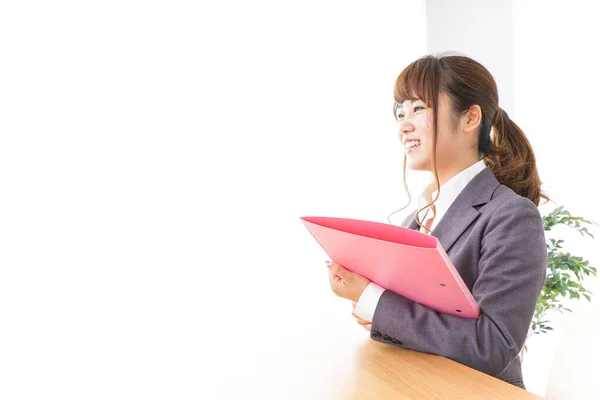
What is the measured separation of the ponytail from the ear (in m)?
0.05

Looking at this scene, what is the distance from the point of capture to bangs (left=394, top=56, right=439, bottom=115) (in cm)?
124

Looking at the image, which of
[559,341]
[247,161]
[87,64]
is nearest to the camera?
[87,64]

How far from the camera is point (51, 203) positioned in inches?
90.3

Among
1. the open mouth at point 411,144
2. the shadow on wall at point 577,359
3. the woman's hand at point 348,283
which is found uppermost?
the open mouth at point 411,144

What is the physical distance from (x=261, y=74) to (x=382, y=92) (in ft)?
2.63

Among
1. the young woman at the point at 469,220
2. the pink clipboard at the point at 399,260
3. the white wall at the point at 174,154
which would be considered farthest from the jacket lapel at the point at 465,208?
the white wall at the point at 174,154

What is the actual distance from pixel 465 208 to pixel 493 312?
0.92ft

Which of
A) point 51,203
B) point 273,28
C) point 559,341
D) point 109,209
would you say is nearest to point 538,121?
point 559,341

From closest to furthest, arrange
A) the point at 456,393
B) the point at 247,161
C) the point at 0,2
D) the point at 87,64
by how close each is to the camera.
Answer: the point at 456,393 < the point at 0,2 < the point at 87,64 < the point at 247,161

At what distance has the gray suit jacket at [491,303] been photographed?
0.92 meters

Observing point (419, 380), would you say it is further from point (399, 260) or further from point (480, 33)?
point (480, 33)

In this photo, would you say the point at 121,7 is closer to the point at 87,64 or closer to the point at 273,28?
the point at 87,64

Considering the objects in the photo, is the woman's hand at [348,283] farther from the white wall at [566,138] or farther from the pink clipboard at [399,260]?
the white wall at [566,138]

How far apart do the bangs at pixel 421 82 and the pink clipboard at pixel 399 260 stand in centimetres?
46
